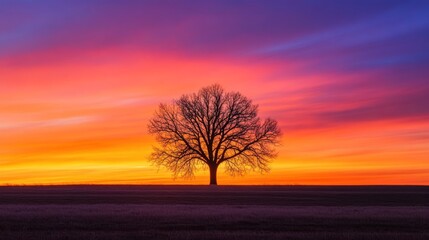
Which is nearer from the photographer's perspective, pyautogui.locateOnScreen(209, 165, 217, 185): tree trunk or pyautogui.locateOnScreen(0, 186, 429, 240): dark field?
pyautogui.locateOnScreen(0, 186, 429, 240): dark field

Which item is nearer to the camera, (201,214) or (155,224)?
(155,224)

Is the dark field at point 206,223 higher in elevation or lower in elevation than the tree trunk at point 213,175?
lower

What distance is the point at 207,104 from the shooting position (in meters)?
79.4

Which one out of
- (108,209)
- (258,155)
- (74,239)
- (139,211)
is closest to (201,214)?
(139,211)

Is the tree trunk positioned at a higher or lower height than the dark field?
higher

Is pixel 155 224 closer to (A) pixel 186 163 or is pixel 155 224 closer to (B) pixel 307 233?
(B) pixel 307 233

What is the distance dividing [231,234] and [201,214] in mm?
8263

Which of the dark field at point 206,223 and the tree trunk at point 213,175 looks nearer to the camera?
the dark field at point 206,223

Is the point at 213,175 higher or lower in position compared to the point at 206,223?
higher

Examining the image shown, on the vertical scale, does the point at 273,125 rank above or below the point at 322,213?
above

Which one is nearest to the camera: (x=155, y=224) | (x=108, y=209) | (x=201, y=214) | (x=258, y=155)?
(x=155, y=224)

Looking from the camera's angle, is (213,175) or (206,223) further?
(213,175)

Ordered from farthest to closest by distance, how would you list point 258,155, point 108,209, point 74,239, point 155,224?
1. point 258,155
2. point 108,209
3. point 155,224
4. point 74,239

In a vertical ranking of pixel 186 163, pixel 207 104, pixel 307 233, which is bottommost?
pixel 307 233
